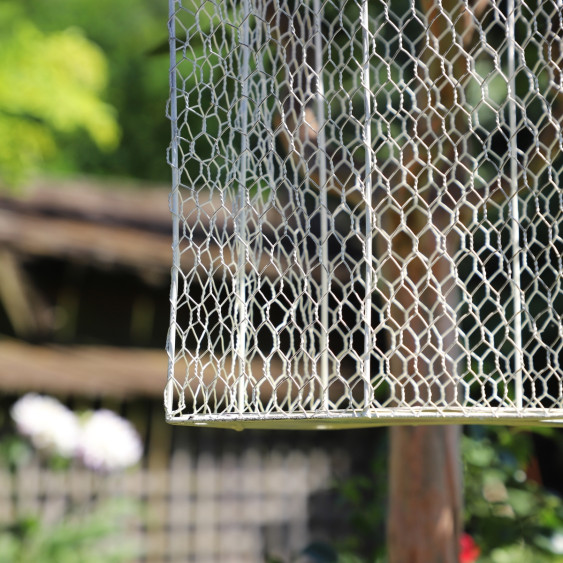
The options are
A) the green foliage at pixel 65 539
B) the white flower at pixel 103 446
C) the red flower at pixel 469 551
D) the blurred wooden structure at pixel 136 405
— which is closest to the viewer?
the red flower at pixel 469 551

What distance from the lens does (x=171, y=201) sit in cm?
112

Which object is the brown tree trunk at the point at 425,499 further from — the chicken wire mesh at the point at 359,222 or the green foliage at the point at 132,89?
the green foliage at the point at 132,89

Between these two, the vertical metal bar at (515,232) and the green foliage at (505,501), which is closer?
the vertical metal bar at (515,232)

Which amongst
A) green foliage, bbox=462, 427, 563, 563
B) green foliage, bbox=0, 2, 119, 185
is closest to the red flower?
green foliage, bbox=462, 427, 563, 563

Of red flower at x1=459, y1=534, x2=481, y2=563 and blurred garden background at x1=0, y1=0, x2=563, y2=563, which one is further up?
blurred garden background at x1=0, y1=0, x2=563, y2=563

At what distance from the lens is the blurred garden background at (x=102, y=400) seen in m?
3.91

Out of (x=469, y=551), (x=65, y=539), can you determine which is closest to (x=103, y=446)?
(x=65, y=539)

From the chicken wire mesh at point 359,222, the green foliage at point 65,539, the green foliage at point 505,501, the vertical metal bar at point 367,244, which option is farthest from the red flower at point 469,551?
the green foliage at point 65,539

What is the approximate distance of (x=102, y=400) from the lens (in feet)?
16.4

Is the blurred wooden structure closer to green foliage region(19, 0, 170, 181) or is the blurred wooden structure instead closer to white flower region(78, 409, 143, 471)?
white flower region(78, 409, 143, 471)

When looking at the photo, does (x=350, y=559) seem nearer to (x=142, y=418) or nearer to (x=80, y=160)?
(x=142, y=418)

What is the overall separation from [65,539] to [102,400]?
117cm

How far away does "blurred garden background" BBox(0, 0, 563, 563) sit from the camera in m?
3.91

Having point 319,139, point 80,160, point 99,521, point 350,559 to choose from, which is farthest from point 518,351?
point 80,160
